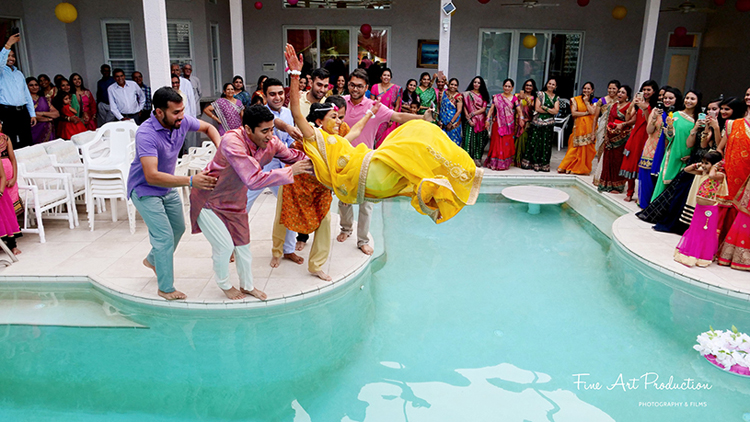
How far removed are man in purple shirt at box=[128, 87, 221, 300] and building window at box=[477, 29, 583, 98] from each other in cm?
925

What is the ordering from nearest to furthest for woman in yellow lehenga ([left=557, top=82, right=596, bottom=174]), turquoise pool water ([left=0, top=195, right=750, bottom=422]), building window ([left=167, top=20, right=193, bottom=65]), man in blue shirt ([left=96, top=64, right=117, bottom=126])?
turquoise pool water ([left=0, top=195, right=750, bottom=422])
woman in yellow lehenga ([left=557, top=82, right=596, bottom=174])
man in blue shirt ([left=96, top=64, right=117, bottom=126])
building window ([left=167, top=20, right=193, bottom=65])

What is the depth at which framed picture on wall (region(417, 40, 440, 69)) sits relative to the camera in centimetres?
1158

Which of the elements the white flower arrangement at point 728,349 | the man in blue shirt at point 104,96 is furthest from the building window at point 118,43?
the white flower arrangement at point 728,349

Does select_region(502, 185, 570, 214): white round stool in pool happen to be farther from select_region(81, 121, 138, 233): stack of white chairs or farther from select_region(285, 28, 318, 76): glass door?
select_region(285, 28, 318, 76): glass door

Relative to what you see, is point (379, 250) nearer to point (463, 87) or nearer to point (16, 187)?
point (16, 187)

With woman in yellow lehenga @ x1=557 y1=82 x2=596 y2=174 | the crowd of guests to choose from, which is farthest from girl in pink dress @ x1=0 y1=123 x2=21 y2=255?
woman in yellow lehenga @ x1=557 y1=82 x2=596 y2=174

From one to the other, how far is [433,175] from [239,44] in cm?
664

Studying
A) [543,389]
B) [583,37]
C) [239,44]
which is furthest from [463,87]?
[543,389]

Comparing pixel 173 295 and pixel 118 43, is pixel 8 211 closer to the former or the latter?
pixel 173 295

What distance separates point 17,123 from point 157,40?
267 centimetres

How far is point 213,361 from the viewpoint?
11.1 ft

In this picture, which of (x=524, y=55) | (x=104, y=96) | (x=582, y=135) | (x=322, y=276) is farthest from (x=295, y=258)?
(x=524, y=55)

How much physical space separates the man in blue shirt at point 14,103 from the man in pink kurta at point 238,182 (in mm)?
4707

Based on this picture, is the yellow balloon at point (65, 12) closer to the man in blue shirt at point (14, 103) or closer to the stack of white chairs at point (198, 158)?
the man in blue shirt at point (14, 103)
